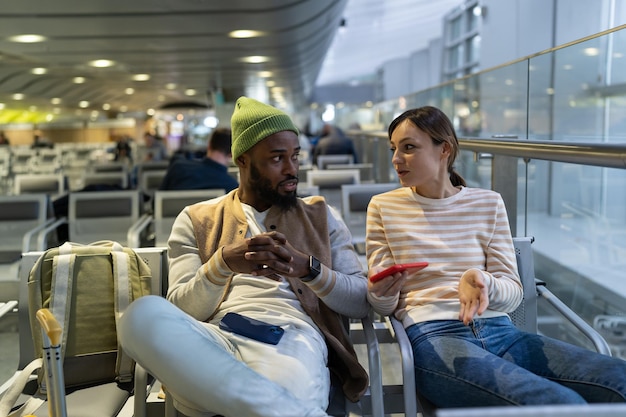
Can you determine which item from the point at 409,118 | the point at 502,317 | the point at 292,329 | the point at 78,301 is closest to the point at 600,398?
the point at 502,317

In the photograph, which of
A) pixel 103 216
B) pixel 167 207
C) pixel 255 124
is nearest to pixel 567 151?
pixel 255 124

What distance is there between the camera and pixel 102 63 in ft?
37.1

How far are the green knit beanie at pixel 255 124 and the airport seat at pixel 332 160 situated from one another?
7684 millimetres

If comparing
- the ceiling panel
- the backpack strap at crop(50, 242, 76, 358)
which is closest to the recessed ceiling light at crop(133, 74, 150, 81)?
the ceiling panel

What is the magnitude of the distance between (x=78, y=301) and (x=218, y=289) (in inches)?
23.6

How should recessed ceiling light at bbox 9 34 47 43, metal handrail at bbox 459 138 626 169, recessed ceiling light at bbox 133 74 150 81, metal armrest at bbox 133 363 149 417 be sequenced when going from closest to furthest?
metal handrail at bbox 459 138 626 169
metal armrest at bbox 133 363 149 417
recessed ceiling light at bbox 9 34 47 43
recessed ceiling light at bbox 133 74 150 81

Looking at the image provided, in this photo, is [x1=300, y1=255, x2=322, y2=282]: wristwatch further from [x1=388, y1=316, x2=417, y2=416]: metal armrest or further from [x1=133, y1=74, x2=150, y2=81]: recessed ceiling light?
[x1=133, y1=74, x2=150, y2=81]: recessed ceiling light

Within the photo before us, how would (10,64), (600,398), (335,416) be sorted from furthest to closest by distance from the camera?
(10,64) → (335,416) → (600,398)

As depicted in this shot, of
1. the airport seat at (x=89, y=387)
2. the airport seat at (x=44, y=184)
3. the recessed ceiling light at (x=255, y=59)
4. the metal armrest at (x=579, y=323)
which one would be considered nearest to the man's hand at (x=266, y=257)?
the airport seat at (x=89, y=387)

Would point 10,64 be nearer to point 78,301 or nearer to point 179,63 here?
point 179,63

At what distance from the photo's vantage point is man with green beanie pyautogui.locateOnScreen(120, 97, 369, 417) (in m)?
1.72

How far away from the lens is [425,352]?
209 centimetres

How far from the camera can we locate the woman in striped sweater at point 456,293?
1879 mm

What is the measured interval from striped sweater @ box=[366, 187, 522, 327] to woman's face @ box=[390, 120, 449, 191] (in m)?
0.08
